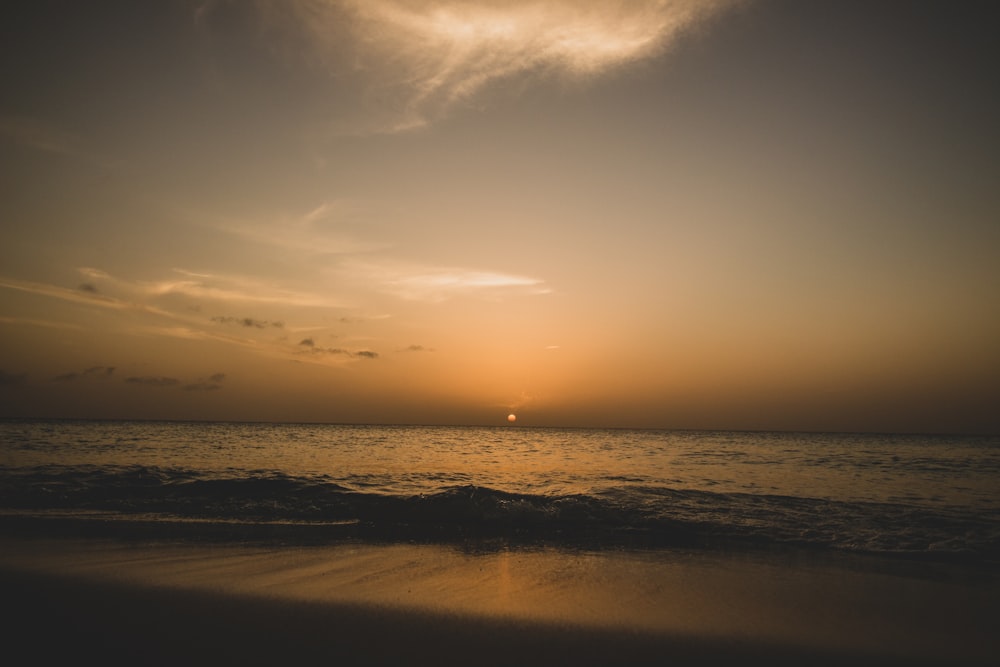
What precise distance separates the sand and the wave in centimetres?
186

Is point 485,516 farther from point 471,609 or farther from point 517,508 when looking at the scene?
point 471,609

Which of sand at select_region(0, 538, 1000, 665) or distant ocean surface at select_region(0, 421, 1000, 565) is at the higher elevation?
sand at select_region(0, 538, 1000, 665)

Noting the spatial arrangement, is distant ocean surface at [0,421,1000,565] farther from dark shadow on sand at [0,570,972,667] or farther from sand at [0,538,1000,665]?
dark shadow on sand at [0,570,972,667]

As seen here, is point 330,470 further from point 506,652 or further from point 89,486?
point 506,652

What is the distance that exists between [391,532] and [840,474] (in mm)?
23636

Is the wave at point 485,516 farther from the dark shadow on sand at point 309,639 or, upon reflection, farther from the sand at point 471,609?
the dark shadow on sand at point 309,639

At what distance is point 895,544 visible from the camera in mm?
10992

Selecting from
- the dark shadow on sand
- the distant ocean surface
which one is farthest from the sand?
the distant ocean surface

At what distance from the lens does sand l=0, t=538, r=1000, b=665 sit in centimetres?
511

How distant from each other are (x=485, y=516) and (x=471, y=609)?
7304mm

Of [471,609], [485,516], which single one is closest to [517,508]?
[485,516]

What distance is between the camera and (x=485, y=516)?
13406 millimetres

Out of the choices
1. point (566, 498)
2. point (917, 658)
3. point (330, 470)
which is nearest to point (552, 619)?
point (917, 658)

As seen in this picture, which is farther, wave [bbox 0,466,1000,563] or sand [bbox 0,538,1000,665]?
wave [bbox 0,466,1000,563]
